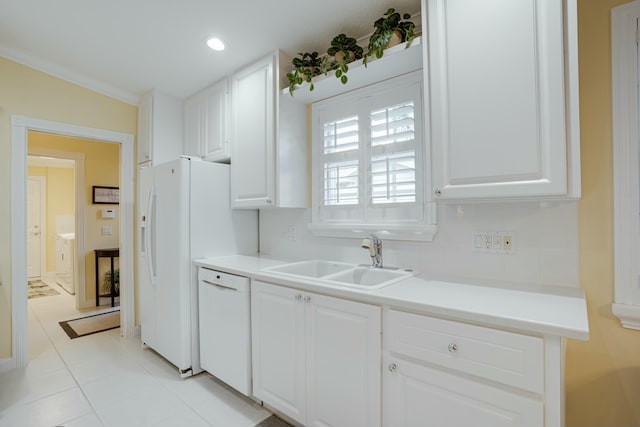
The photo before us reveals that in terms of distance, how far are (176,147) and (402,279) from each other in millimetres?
2637

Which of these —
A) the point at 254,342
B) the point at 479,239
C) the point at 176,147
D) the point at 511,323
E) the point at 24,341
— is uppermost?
the point at 176,147

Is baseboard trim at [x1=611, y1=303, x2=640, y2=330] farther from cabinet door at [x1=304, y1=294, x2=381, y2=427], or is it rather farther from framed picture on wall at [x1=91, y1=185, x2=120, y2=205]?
framed picture on wall at [x1=91, y1=185, x2=120, y2=205]

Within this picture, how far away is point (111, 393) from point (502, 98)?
2950 mm

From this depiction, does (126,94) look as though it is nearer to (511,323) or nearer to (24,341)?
(24,341)

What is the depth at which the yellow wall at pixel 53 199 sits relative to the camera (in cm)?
617

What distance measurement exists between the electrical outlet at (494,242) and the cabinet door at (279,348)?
0.99 meters

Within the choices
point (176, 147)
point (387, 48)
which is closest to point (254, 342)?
point (387, 48)

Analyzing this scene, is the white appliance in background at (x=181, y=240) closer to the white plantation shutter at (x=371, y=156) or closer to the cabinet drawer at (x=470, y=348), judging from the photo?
the white plantation shutter at (x=371, y=156)

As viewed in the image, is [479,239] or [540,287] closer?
[540,287]

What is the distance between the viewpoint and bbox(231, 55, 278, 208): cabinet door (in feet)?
7.63

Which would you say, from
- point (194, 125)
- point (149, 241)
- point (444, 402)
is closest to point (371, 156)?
point (444, 402)

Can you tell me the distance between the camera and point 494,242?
1.64 m

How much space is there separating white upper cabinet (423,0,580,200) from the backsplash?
312 millimetres

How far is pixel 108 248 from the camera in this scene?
15.0 ft
